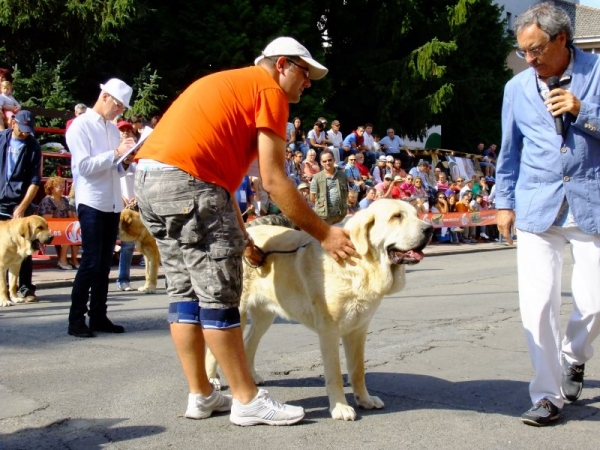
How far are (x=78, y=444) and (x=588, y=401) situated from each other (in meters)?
2.99

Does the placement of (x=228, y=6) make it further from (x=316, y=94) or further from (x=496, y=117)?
(x=496, y=117)

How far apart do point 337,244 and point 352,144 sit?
17.6 meters

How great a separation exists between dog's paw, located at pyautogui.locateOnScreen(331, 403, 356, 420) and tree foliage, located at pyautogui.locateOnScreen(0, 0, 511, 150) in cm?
1866

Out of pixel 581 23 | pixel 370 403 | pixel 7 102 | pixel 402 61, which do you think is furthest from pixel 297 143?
pixel 581 23

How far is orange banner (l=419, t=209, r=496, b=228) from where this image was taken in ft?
65.7

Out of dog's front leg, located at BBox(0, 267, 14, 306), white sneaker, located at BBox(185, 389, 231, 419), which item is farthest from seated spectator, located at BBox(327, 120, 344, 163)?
white sneaker, located at BBox(185, 389, 231, 419)

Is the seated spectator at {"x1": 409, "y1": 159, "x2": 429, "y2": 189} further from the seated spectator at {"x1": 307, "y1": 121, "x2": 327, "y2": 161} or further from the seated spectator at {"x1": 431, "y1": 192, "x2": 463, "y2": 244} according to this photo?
the seated spectator at {"x1": 307, "y1": 121, "x2": 327, "y2": 161}

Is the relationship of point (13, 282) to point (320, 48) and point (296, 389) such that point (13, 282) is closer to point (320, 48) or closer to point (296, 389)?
point (296, 389)

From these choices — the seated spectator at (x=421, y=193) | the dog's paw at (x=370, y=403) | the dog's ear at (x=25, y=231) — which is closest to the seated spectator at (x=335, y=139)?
the seated spectator at (x=421, y=193)

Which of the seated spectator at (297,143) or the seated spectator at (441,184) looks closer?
the seated spectator at (297,143)

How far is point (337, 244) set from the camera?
13.5 feet

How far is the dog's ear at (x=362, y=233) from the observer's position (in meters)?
4.21

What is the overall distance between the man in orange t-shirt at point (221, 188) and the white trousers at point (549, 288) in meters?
1.13

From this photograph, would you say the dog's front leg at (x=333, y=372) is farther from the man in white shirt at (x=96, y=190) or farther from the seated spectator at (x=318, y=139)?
the seated spectator at (x=318, y=139)
